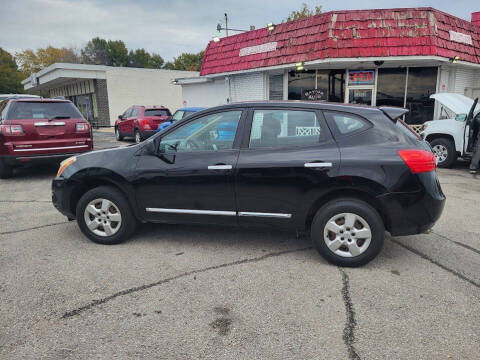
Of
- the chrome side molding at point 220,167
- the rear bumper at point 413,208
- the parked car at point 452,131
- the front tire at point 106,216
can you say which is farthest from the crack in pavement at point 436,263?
the parked car at point 452,131

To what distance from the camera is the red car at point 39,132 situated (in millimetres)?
7438

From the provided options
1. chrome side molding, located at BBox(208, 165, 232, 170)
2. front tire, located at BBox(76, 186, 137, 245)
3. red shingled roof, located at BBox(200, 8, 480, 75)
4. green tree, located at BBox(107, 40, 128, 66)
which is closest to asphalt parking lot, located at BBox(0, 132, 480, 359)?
front tire, located at BBox(76, 186, 137, 245)

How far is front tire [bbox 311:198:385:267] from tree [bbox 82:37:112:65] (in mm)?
84445

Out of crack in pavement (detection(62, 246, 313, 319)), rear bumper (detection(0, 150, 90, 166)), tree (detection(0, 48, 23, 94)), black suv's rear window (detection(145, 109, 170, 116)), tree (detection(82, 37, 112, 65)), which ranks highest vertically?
tree (detection(82, 37, 112, 65))

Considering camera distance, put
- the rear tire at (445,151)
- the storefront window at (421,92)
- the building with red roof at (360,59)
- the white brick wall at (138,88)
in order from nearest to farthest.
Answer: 1. the rear tire at (445,151)
2. the building with red roof at (360,59)
3. the storefront window at (421,92)
4. the white brick wall at (138,88)

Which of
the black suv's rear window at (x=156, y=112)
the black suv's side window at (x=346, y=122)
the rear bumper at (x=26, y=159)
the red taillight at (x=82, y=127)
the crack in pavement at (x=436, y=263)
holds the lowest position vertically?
the crack in pavement at (x=436, y=263)

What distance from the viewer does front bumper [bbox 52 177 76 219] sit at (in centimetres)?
434

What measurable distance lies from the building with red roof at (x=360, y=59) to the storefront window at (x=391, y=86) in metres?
0.03

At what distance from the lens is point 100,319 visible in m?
2.80

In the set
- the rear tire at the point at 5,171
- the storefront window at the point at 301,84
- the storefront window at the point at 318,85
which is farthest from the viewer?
the storefront window at the point at 301,84

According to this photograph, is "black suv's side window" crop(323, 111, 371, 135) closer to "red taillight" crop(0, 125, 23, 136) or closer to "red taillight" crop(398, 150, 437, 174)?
"red taillight" crop(398, 150, 437, 174)

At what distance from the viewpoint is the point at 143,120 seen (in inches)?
606

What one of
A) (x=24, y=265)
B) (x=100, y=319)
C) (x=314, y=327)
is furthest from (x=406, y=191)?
(x=24, y=265)

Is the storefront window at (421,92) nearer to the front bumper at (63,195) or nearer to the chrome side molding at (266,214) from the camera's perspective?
the chrome side molding at (266,214)
